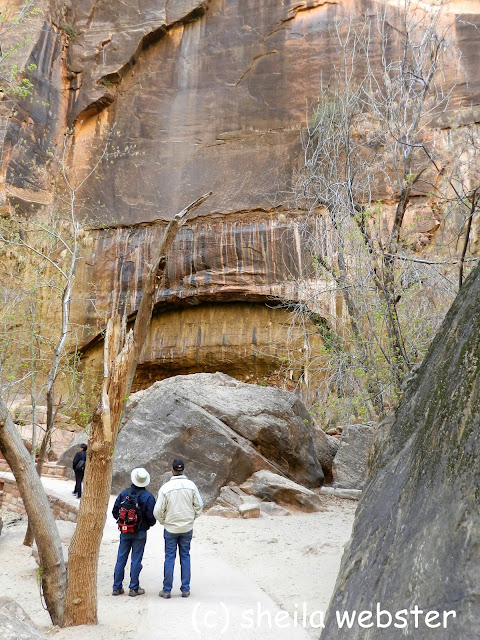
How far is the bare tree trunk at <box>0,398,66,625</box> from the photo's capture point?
4746mm

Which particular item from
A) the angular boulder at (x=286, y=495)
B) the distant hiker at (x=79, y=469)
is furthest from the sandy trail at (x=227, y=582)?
the distant hiker at (x=79, y=469)

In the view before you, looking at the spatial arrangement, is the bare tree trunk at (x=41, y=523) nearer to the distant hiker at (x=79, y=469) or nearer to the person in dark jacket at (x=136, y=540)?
the person in dark jacket at (x=136, y=540)

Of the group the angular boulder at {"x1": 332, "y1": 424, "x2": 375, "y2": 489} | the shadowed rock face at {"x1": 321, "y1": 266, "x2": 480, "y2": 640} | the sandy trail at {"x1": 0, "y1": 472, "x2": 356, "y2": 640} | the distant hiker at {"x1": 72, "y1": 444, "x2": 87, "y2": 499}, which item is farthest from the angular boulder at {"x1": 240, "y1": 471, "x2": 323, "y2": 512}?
the shadowed rock face at {"x1": 321, "y1": 266, "x2": 480, "y2": 640}

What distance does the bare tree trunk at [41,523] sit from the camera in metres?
4.75

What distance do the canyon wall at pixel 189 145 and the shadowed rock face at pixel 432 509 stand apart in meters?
14.0

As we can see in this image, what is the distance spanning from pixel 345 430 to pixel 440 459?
10040 mm

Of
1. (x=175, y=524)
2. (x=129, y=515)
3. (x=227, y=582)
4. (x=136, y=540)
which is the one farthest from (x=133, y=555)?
(x=227, y=582)

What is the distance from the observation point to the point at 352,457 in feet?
41.0

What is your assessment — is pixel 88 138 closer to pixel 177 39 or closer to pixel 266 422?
pixel 177 39

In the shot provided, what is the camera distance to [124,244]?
20891 mm

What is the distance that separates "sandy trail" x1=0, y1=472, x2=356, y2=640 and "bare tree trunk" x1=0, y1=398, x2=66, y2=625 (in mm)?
275

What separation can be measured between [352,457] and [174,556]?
7672 mm

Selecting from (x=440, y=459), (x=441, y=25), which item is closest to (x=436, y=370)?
(x=440, y=459)

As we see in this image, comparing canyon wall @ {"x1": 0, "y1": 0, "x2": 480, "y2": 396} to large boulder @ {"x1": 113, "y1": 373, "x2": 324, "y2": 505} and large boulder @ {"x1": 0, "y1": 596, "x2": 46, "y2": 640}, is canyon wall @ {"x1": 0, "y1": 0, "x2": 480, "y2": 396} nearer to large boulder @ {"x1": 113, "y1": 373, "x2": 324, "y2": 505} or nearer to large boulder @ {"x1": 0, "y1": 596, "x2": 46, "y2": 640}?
large boulder @ {"x1": 113, "y1": 373, "x2": 324, "y2": 505}
